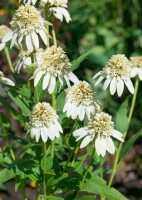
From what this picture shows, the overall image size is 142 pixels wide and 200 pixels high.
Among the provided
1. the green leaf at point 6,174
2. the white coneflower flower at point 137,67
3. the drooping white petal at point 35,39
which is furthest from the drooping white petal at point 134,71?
the green leaf at point 6,174

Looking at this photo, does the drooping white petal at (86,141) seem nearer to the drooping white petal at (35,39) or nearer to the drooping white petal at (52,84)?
the drooping white petal at (52,84)

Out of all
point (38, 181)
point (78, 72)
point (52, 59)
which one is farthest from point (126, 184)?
A: point (52, 59)

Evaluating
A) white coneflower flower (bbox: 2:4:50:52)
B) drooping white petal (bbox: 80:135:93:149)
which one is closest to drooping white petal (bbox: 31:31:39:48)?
white coneflower flower (bbox: 2:4:50:52)

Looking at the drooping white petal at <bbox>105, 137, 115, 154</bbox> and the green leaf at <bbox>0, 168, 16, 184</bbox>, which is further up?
the drooping white petal at <bbox>105, 137, 115, 154</bbox>

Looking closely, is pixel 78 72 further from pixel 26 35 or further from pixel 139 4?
pixel 26 35

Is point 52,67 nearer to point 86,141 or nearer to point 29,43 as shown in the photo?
point 29,43

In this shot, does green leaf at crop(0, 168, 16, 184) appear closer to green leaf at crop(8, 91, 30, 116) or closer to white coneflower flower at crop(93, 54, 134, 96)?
green leaf at crop(8, 91, 30, 116)
